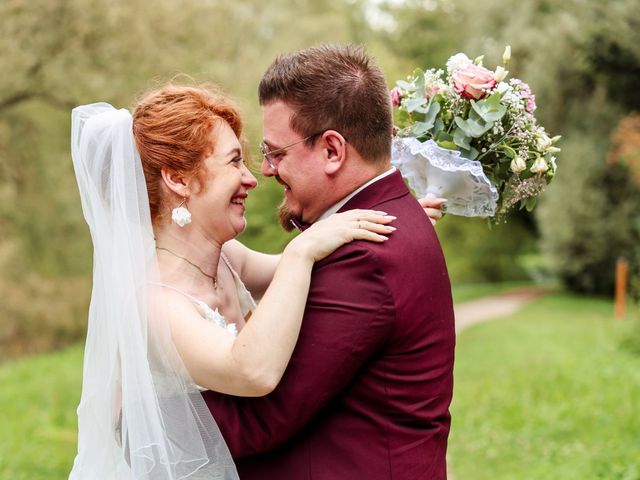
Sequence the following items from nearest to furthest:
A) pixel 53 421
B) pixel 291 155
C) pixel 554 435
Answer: pixel 291 155 → pixel 554 435 → pixel 53 421

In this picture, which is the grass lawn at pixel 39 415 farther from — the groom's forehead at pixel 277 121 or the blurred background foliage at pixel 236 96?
the groom's forehead at pixel 277 121

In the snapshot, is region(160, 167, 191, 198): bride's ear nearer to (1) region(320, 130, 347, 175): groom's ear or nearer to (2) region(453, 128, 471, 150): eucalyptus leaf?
(1) region(320, 130, 347, 175): groom's ear

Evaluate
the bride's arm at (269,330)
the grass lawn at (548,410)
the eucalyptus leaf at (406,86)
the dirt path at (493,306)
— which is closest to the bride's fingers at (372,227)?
the bride's arm at (269,330)

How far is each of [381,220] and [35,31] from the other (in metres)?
9.76

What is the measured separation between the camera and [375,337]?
93.2 inches

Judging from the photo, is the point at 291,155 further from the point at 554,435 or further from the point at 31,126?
the point at 31,126

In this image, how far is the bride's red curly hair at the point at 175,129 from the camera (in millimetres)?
2742

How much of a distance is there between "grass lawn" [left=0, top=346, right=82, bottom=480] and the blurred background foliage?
1728 mm

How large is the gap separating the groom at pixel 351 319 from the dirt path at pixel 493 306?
16.2 metres

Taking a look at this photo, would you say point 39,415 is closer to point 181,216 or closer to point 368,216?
point 181,216

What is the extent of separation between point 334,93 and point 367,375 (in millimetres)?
827

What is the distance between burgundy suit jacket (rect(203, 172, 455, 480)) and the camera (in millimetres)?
2371

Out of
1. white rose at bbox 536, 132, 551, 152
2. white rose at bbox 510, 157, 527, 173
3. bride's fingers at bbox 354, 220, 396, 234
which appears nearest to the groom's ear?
bride's fingers at bbox 354, 220, 396, 234

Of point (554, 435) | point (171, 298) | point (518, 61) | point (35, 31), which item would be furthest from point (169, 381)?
point (518, 61)
